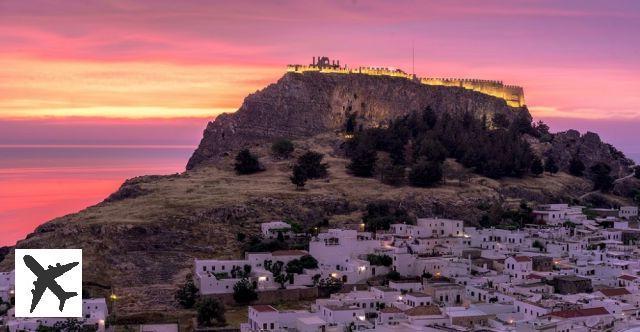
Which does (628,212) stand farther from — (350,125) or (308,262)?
(308,262)

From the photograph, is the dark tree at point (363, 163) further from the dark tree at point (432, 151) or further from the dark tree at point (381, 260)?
the dark tree at point (381, 260)

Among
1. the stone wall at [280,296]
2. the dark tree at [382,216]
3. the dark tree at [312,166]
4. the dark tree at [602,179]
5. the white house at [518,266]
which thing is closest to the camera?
the stone wall at [280,296]

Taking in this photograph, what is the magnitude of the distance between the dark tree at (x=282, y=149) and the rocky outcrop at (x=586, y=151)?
24.2 meters

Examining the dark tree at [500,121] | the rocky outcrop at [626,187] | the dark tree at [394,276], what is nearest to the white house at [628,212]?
the rocky outcrop at [626,187]

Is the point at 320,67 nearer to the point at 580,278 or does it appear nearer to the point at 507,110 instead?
the point at 507,110

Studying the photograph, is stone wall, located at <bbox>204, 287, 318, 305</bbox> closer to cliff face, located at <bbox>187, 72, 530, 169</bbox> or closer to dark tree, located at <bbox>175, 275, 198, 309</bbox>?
dark tree, located at <bbox>175, 275, 198, 309</bbox>

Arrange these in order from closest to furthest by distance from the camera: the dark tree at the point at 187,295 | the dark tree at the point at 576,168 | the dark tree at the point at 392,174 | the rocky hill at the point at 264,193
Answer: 1. the dark tree at the point at 187,295
2. the rocky hill at the point at 264,193
3. the dark tree at the point at 392,174
4. the dark tree at the point at 576,168

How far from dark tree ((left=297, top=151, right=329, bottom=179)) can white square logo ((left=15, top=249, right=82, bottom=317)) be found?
38653 millimetres

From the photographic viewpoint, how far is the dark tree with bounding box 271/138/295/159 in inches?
2869

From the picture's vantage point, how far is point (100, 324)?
3753 centimetres

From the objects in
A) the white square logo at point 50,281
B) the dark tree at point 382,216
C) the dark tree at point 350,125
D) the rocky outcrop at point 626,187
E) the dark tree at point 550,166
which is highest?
the dark tree at point 350,125

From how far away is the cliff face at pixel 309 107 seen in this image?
82625 millimetres

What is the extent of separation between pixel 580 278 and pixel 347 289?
10929mm

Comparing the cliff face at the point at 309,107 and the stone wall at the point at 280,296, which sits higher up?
the cliff face at the point at 309,107
